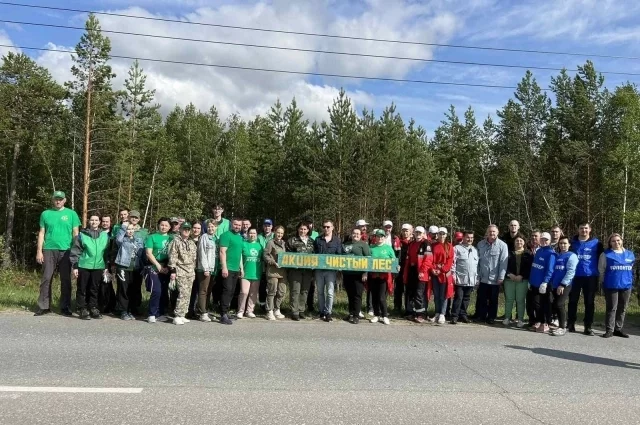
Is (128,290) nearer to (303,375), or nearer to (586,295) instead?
(303,375)

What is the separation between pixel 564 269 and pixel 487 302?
5.44ft

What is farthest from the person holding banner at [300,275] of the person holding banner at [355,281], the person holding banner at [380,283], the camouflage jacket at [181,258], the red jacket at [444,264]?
the red jacket at [444,264]

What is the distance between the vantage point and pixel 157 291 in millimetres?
8539

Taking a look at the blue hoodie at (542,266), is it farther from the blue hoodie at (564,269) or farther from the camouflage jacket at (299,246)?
the camouflage jacket at (299,246)

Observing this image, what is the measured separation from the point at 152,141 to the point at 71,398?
107 feet

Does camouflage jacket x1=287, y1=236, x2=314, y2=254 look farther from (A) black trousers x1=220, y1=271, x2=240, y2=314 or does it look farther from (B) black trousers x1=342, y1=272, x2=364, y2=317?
(A) black trousers x1=220, y1=271, x2=240, y2=314

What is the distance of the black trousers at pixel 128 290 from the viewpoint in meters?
8.63

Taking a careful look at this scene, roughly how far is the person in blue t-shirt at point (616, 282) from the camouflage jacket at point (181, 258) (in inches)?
287

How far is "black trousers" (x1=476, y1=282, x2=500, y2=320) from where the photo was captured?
991 cm

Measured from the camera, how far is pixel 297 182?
32.2 meters

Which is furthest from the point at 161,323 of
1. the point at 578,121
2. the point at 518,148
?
the point at 518,148

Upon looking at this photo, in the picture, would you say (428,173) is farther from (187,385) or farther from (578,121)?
(187,385)

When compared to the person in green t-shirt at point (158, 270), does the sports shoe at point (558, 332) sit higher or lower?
lower

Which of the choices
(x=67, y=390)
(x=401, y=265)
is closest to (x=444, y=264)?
(x=401, y=265)
